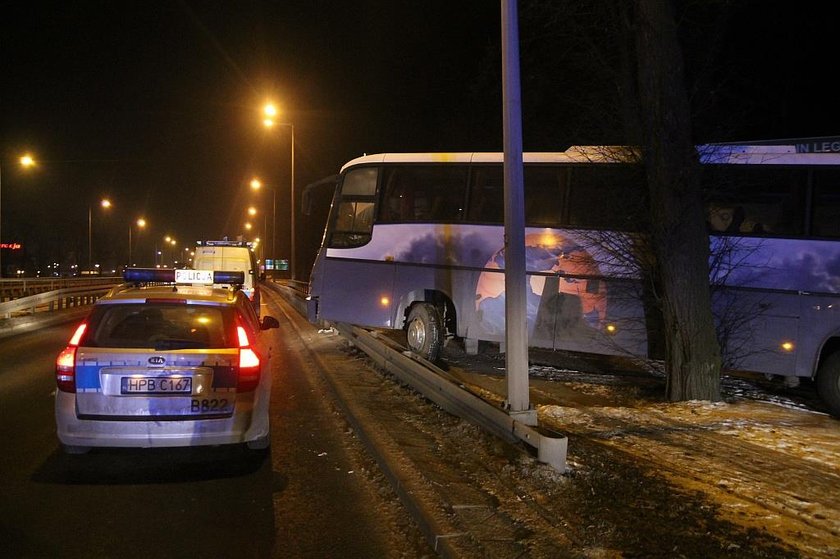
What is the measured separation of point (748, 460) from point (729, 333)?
368 cm

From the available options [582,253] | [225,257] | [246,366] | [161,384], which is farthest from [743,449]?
[225,257]

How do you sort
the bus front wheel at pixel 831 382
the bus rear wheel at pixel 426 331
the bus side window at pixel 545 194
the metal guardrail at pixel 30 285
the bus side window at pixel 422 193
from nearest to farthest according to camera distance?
the bus front wheel at pixel 831 382 → the bus side window at pixel 545 194 → the bus side window at pixel 422 193 → the bus rear wheel at pixel 426 331 → the metal guardrail at pixel 30 285

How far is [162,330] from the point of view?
691cm

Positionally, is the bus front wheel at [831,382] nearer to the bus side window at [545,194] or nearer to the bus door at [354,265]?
the bus side window at [545,194]

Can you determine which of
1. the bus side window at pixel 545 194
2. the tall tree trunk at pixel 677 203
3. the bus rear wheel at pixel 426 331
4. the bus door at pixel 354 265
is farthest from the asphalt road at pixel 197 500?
the bus side window at pixel 545 194

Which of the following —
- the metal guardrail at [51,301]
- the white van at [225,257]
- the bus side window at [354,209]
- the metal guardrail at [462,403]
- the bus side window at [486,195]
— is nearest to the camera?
the metal guardrail at [462,403]

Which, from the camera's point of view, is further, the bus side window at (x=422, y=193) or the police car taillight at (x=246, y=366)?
the bus side window at (x=422, y=193)

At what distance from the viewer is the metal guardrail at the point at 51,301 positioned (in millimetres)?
21286

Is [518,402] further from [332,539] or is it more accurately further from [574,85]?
[574,85]

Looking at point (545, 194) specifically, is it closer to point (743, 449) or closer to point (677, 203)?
point (677, 203)

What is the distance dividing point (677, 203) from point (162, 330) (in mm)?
6840

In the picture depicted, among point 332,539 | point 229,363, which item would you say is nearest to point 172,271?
point 229,363

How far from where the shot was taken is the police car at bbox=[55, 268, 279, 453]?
5539 mm

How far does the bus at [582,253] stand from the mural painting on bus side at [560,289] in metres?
0.02
